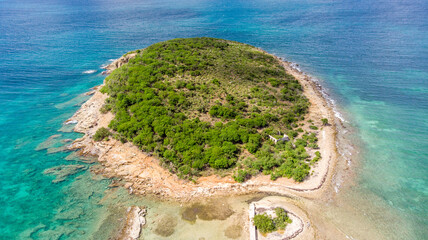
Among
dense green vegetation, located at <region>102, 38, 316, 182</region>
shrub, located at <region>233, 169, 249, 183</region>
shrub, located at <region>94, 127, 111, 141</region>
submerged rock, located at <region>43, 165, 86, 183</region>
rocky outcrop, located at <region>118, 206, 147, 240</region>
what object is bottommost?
submerged rock, located at <region>43, 165, 86, 183</region>

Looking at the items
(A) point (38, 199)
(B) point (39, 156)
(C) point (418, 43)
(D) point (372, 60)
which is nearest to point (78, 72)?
(B) point (39, 156)

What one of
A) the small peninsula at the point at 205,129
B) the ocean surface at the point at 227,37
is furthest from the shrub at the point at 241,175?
the ocean surface at the point at 227,37

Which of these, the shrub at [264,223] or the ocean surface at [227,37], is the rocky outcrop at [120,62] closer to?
the ocean surface at [227,37]

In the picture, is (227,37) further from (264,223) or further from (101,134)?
(264,223)

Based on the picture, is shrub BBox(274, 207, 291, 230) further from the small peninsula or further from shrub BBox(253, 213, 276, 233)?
the small peninsula

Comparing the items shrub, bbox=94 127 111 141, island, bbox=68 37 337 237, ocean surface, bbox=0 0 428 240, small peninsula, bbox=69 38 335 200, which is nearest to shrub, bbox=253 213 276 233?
island, bbox=68 37 337 237
